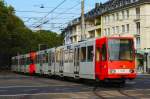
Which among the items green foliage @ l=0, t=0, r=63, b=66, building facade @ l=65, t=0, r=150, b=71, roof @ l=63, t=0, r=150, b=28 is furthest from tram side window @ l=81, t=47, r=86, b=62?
roof @ l=63, t=0, r=150, b=28

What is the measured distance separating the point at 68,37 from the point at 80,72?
10511cm

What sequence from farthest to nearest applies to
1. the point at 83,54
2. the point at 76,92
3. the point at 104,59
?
the point at 83,54 < the point at 104,59 < the point at 76,92

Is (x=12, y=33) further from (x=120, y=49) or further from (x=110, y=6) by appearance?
(x=120, y=49)

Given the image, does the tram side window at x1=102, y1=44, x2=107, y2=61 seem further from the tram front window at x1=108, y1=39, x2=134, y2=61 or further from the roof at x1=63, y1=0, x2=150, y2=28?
the roof at x1=63, y1=0, x2=150, y2=28

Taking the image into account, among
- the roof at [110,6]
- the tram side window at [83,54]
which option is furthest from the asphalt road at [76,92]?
the roof at [110,6]

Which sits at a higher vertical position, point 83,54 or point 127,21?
point 127,21

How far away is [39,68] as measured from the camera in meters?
53.9

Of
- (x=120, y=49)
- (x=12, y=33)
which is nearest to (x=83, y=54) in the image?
(x=120, y=49)

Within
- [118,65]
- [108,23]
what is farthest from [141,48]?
[118,65]

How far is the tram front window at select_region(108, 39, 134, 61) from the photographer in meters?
28.5

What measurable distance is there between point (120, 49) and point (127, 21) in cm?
6216

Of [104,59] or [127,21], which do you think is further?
[127,21]

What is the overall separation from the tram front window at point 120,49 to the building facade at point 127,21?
42556 millimetres

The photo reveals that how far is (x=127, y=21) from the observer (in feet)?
296
